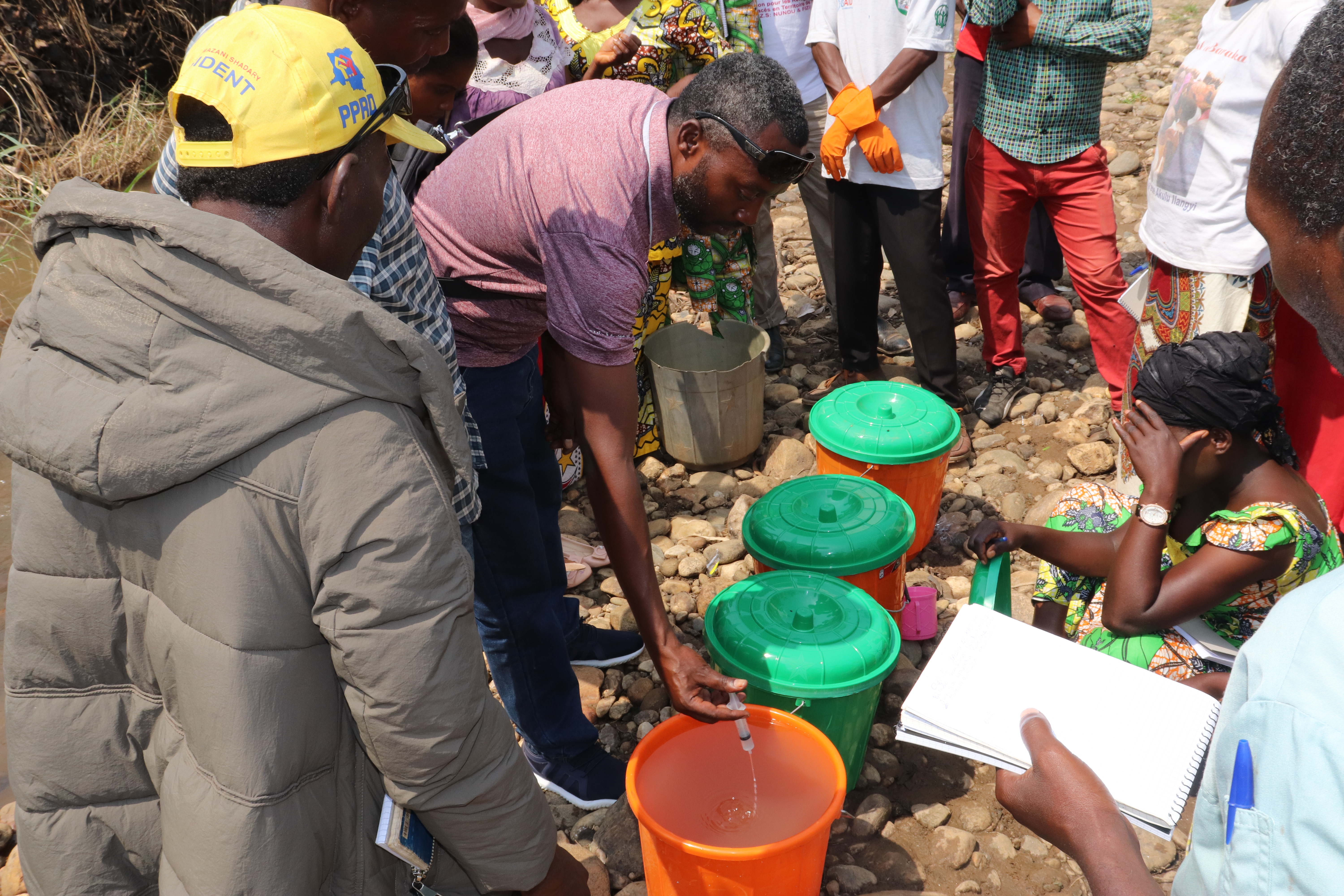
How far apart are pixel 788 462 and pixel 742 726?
203 cm

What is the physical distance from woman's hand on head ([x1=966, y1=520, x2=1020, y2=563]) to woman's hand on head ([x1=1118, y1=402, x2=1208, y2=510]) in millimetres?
357

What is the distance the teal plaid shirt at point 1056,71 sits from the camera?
371 cm

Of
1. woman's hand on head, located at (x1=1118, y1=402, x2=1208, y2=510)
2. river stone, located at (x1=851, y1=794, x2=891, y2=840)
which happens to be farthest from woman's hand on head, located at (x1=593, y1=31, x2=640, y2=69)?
river stone, located at (x1=851, y1=794, x2=891, y2=840)

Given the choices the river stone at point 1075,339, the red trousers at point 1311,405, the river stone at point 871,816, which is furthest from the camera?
the river stone at point 1075,339

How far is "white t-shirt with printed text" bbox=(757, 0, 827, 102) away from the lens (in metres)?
4.32

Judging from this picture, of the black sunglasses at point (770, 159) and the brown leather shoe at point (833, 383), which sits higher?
the black sunglasses at point (770, 159)

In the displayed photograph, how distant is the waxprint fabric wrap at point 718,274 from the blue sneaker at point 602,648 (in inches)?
59.3

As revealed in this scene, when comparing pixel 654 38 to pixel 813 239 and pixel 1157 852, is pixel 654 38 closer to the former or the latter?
pixel 813 239

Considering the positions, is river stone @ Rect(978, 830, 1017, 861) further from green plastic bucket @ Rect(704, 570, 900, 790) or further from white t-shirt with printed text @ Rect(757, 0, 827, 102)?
white t-shirt with printed text @ Rect(757, 0, 827, 102)

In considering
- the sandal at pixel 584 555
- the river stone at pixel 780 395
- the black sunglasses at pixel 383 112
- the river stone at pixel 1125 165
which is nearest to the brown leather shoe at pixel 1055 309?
the river stone at pixel 780 395

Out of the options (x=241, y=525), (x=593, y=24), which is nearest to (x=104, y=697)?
(x=241, y=525)

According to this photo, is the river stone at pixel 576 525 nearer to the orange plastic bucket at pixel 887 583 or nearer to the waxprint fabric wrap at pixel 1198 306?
the orange plastic bucket at pixel 887 583

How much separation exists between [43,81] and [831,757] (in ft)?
22.9

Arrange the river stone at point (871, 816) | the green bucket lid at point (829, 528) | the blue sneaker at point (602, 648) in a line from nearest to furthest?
the river stone at point (871, 816)
the green bucket lid at point (829, 528)
the blue sneaker at point (602, 648)
